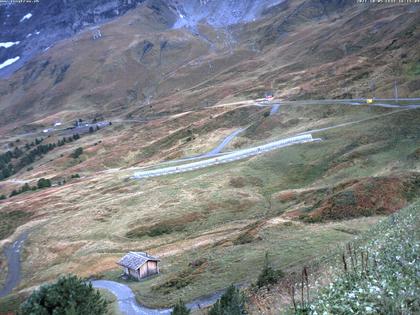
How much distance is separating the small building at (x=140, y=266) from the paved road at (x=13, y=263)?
24.8 metres

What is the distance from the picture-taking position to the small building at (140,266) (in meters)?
48.7

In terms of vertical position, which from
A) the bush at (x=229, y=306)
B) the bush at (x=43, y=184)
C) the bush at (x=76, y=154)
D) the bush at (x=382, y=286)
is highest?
the bush at (x=382, y=286)

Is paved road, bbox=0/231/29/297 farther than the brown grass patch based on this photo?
Yes

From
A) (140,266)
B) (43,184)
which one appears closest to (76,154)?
(43,184)

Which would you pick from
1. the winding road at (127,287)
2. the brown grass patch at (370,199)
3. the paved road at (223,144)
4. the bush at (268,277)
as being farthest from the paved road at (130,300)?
the paved road at (223,144)

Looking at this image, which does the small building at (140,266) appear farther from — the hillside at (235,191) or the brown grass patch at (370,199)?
the brown grass patch at (370,199)

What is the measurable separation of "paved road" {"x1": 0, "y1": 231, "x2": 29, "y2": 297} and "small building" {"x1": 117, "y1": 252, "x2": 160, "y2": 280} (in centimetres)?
2480

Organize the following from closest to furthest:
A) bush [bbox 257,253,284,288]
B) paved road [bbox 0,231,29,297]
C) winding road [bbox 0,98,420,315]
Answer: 1. bush [bbox 257,253,284,288]
2. winding road [bbox 0,98,420,315]
3. paved road [bbox 0,231,29,297]

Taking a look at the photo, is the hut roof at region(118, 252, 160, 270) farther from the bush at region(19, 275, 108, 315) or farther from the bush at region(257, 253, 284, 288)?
the bush at region(257, 253, 284, 288)

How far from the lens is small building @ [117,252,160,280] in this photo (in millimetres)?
48688

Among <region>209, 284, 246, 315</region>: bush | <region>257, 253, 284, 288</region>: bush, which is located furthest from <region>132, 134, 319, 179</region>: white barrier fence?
<region>209, 284, 246, 315</region>: bush

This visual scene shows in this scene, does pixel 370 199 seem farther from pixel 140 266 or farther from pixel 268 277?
pixel 140 266

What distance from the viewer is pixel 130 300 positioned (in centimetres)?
4100

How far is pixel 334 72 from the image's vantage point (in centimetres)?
16700
